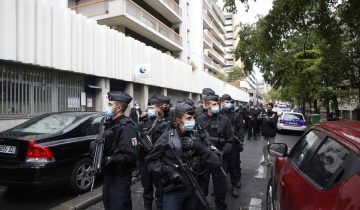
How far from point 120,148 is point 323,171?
2102 millimetres

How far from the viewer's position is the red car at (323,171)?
2179 mm

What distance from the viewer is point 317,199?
2408 millimetres

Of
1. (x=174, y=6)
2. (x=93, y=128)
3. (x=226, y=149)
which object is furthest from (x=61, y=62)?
(x=174, y=6)

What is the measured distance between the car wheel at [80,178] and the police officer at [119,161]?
212cm

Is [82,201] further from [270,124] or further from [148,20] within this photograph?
[148,20]

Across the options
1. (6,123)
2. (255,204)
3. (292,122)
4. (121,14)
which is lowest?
(255,204)

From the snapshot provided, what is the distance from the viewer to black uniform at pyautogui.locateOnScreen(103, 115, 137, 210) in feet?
12.8

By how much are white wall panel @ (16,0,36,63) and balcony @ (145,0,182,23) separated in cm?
1815

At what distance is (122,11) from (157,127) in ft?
57.2

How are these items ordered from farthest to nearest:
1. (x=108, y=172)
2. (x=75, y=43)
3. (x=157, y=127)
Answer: (x=75, y=43)
(x=157, y=127)
(x=108, y=172)

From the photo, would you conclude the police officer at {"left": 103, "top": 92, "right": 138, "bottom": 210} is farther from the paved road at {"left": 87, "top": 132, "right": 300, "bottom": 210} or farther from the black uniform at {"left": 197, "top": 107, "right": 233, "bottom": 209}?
the paved road at {"left": 87, "top": 132, "right": 300, "bottom": 210}

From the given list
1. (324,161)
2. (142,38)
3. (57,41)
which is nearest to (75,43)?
(57,41)

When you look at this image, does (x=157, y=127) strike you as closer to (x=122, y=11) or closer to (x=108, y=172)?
(x=108, y=172)

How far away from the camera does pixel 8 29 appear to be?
8664 millimetres
